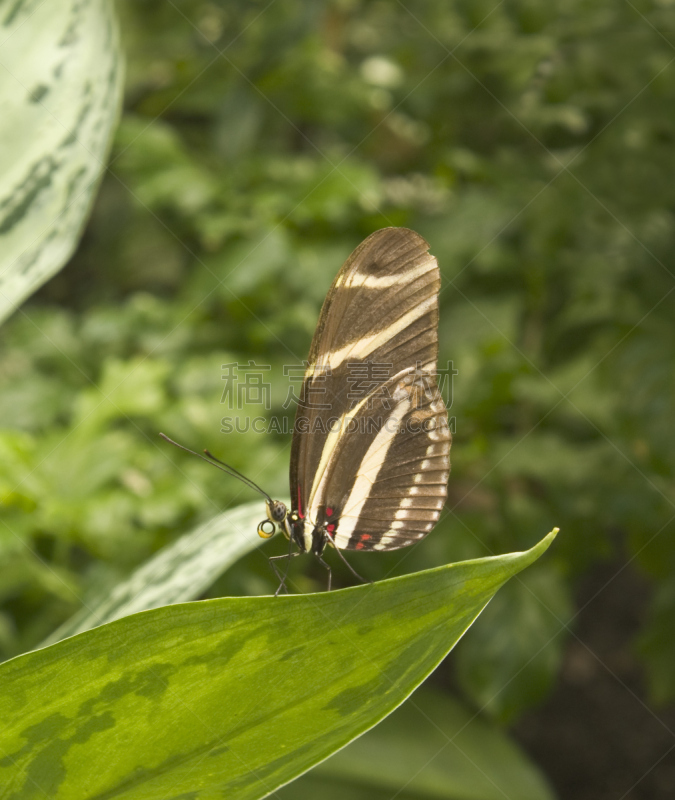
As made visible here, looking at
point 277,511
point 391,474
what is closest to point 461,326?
point 391,474

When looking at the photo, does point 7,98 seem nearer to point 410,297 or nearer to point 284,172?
point 410,297

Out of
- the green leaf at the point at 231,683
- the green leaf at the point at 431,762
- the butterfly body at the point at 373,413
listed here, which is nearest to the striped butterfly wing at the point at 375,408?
the butterfly body at the point at 373,413

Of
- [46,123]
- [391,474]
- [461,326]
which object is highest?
[46,123]

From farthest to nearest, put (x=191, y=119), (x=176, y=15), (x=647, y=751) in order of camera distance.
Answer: (x=191, y=119) < (x=176, y=15) < (x=647, y=751)

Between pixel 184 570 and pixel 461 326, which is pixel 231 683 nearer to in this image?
pixel 184 570

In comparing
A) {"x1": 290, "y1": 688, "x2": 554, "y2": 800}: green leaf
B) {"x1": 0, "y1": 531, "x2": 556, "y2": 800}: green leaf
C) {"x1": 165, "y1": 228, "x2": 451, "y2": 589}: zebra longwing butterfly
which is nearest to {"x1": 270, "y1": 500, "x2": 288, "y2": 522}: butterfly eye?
{"x1": 165, "y1": 228, "x2": 451, "y2": 589}: zebra longwing butterfly

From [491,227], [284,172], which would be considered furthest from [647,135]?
[284,172]

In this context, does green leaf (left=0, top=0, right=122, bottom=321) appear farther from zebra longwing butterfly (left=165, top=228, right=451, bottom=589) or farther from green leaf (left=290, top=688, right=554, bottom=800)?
green leaf (left=290, top=688, right=554, bottom=800)
